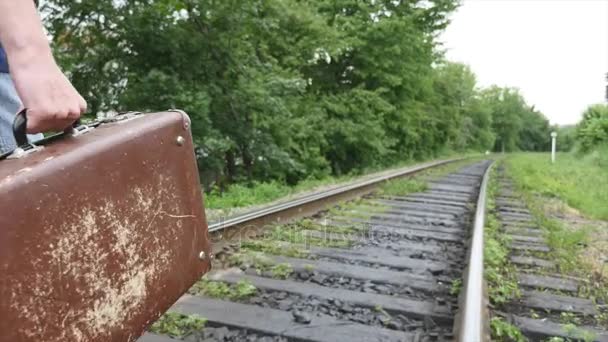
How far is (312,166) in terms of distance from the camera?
39.1ft

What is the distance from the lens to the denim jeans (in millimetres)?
1170

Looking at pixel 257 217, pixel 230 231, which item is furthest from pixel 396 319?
pixel 257 217

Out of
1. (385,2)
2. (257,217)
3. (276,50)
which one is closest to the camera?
(257,217)

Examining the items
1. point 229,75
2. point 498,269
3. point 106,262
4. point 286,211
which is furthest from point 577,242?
point 229,75

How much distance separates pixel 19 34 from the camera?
96 centimetres

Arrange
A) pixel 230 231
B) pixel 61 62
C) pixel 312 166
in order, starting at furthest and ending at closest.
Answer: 1. pixel 312 166
2. pixel 61 62
3. pixel 230 231

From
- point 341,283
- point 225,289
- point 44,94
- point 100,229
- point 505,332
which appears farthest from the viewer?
point 341,283

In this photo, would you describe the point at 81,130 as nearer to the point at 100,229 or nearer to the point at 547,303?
the point at 100,229

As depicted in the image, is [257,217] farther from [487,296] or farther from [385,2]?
[385,2]

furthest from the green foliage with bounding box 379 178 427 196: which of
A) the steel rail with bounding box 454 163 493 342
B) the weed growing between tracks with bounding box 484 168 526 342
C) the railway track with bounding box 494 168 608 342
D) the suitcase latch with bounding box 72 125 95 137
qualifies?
the suitcase latch with bounding box 72 125 95 137

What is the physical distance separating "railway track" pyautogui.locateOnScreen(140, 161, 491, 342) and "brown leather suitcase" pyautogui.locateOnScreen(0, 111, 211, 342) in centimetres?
68

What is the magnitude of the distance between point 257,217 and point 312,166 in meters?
8.29

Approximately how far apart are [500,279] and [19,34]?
2.68 meters

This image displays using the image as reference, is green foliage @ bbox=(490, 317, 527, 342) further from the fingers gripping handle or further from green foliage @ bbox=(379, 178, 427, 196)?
green foliage @ bbox=(379, 178, 427, 196)
